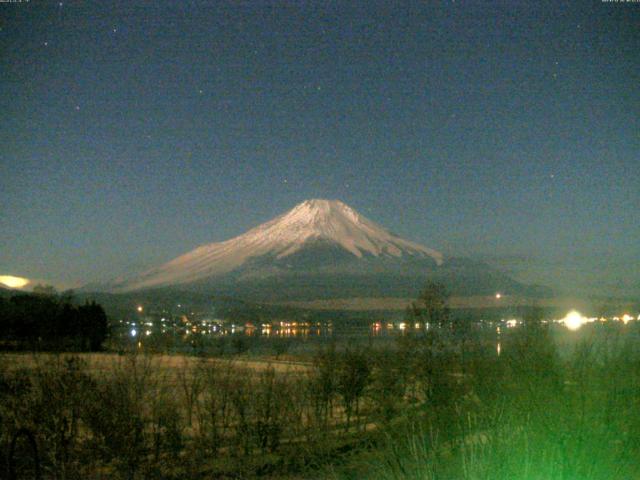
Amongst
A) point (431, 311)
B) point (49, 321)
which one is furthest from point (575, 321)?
point (49, 321)

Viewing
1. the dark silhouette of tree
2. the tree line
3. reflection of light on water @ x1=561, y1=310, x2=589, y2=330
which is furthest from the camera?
Result: the tree line

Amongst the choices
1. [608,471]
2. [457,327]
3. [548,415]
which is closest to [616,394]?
[548,415]

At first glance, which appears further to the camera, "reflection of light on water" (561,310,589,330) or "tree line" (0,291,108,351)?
"tree line" (0,291,108,351)

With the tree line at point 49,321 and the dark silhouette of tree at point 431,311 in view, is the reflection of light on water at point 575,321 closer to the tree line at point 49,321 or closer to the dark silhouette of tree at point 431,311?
the dark silhouette of tree at point 431,311

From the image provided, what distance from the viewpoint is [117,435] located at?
31.0 ft

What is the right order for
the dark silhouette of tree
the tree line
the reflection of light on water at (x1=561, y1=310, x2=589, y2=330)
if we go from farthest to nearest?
the tree line
the dark silhouette of tree
the reflection of light on water at (x1=561, y1=310, x2=589, y2=330)

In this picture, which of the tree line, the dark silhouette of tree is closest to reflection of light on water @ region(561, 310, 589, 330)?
the dark silhouette of tree

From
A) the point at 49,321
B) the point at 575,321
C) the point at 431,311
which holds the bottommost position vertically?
the point at 49,321

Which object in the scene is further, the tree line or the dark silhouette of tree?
the tree line

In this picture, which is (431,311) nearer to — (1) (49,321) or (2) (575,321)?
(2) (575,321)

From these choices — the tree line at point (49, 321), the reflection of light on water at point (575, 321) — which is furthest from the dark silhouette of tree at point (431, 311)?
the tree line at point (49, 321)

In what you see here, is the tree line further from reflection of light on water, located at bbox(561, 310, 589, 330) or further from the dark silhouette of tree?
reflection of light on water, located at bbox(561, 310, 589, 330)

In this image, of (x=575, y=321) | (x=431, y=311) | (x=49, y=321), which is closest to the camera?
(x=575, y=321)

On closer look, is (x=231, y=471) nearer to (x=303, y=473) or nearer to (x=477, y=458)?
(x=303, y=473)
